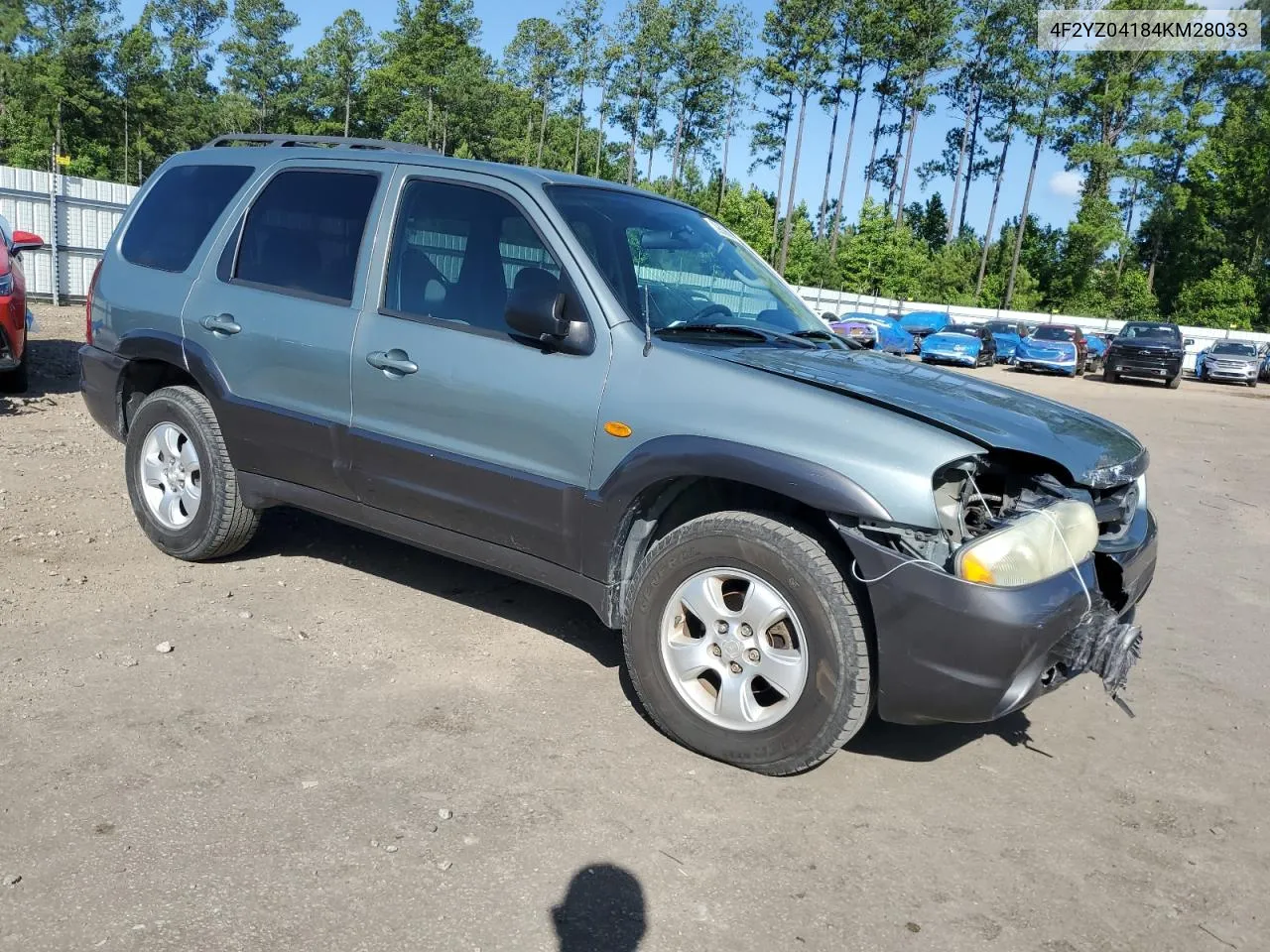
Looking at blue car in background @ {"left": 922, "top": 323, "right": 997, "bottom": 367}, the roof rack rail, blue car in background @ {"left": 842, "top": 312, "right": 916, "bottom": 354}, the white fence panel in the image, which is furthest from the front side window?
blue car in background @ {"left": 842, "top": 312, "right": 916, "bottom": 354}

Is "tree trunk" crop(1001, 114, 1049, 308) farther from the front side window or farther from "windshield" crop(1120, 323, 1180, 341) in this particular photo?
the front side window

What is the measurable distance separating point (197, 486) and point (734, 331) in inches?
108

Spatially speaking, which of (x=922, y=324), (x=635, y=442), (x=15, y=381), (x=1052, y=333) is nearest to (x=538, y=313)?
(x=635, y=442)

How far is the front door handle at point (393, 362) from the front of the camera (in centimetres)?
412

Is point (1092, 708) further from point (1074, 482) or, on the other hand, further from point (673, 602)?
point (673, 602)

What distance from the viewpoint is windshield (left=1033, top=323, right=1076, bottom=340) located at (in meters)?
32.5

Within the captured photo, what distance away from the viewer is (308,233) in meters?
4.63

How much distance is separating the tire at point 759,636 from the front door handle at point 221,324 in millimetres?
2294

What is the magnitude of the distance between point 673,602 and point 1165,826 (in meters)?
1.72

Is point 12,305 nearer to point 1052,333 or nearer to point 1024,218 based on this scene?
point 1052,333

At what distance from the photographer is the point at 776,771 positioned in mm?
3438

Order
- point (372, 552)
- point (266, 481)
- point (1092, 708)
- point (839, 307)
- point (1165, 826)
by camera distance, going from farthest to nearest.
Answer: point (839, 307) < point (372, 552) < point (266, 481) < point (1092, 708) < point (1165, 826)

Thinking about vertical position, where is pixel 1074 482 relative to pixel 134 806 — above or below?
above

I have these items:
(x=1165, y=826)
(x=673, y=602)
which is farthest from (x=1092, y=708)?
(x=673, y=602)
